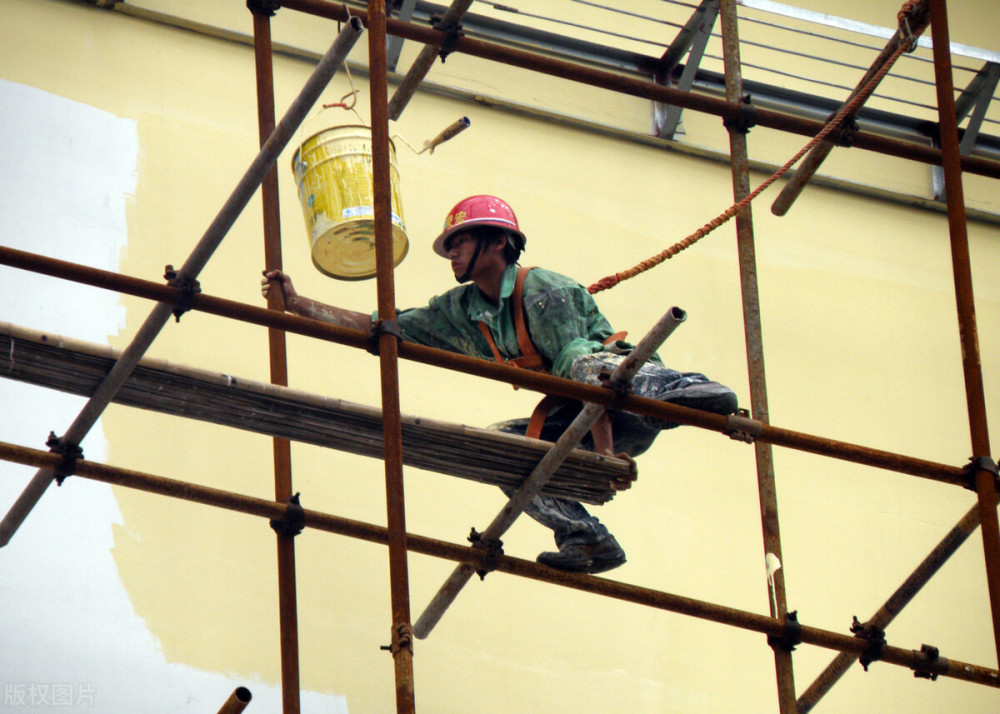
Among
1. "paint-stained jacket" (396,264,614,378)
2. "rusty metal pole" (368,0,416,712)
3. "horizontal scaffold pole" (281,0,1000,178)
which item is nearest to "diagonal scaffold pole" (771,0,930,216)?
"horizontal scaffold pole" (281,0,1000,178)

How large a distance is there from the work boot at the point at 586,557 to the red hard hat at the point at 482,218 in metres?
1.18

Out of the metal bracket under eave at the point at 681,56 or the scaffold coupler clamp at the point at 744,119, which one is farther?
the metal bracket under eave at the point at 681,56

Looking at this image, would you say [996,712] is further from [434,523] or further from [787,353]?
[434,523]

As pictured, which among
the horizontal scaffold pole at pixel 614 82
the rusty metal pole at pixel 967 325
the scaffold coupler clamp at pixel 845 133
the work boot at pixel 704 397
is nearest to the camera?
the work boot at pixel 704 397

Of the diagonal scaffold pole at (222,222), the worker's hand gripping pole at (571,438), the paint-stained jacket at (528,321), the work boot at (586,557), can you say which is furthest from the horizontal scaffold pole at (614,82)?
the work boot at (586,557)

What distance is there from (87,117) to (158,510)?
2.20 metres

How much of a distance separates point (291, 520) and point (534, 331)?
1.12 m

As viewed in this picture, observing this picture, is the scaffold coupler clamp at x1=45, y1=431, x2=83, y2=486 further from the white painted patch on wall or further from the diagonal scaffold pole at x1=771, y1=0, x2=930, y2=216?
the diagonal scaffold pole at x1=771, y1=0, x2=930, y2=216

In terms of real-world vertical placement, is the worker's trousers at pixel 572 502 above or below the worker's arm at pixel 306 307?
below

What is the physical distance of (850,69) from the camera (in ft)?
31.7

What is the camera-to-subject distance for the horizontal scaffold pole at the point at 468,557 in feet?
15.5

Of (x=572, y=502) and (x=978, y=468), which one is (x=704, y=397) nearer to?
(x=572, y=502)

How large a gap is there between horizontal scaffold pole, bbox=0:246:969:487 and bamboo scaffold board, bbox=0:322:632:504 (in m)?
0.19

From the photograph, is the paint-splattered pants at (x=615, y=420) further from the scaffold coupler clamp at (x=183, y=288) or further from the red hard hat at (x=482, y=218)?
the scaffold coupler clamp at (x=183, y=288)
